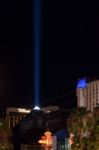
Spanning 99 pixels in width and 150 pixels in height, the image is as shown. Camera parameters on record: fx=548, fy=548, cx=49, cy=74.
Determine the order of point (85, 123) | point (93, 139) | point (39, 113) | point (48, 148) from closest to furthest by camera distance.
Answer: point (93, 139), point (85, 123), point (48, 148), point (39, 113)

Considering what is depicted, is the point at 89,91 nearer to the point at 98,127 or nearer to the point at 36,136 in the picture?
the point at 36,136

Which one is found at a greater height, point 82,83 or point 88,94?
point 82,83

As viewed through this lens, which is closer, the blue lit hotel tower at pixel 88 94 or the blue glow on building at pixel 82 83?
the blue lit hotel tower at pixel 88 94

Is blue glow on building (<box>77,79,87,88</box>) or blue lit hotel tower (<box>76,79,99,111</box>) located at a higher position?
blue glow on building (<box>77,79,87,88</box>)

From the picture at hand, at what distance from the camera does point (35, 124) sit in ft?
514

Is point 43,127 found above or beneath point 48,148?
above

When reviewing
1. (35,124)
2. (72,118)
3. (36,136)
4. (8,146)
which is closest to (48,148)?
(72,118)

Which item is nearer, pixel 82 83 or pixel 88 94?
pixel 88 94

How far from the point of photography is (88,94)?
143125 mm

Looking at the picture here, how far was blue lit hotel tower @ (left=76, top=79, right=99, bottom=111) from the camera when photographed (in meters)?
142

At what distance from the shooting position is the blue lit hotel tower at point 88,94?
141625 millimetres

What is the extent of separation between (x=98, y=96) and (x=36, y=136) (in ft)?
63.5

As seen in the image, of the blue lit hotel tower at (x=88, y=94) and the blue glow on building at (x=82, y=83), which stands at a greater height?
the blue glow on building at (x=82, y=83)

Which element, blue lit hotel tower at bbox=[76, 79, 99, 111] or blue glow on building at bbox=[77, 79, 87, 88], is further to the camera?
blue glow on building at bbox=[77, 79, 87, 88]
